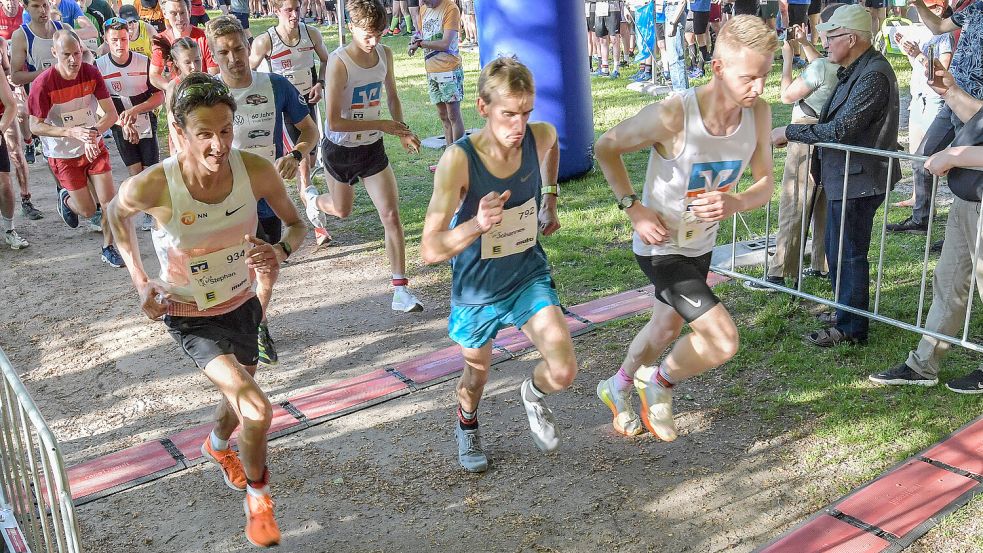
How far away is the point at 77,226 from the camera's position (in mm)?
8703

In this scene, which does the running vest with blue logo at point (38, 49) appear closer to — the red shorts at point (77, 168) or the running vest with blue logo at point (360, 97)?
the red shorts at point (77, 168)

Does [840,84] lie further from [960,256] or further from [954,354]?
[954,354]

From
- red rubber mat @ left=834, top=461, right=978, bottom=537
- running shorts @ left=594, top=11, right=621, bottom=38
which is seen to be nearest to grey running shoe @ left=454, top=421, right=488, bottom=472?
red rubber mat @ left=834, top=461, right=978, bottom=537

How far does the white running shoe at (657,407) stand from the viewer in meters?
4.29

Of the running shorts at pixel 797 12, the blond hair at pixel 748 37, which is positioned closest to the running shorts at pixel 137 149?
the blond hair at pixel 748 37

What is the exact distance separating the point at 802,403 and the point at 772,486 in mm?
817

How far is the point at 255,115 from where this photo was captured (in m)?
5.97

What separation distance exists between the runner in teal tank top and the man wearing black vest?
1895 mm

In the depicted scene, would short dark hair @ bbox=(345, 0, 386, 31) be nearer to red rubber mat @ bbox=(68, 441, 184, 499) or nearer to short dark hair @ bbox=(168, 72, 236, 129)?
short dark hair @ bbox=(168, 72, 236, 129)

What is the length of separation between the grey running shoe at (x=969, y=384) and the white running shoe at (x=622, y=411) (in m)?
1.61

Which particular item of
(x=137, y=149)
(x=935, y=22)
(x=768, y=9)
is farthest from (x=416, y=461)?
(x=768, y=9)

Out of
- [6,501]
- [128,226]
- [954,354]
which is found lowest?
[954,354]

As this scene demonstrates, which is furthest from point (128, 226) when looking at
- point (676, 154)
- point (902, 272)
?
point (902, 272)

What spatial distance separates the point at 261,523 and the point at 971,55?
17.6 feet
